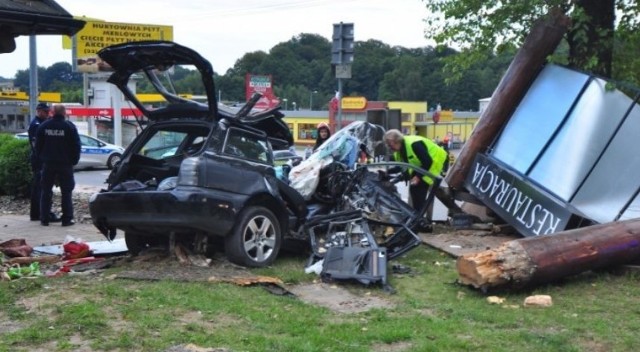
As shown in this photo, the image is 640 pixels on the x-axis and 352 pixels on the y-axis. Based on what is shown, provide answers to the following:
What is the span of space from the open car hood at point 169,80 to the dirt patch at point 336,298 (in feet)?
6.82

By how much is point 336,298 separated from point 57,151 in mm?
5952

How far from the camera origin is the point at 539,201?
8.94m

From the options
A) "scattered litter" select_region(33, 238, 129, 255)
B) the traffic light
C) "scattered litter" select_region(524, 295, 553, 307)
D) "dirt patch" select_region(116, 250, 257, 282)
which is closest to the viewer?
"scattered litter" select_region(524, 295, 553, 307)

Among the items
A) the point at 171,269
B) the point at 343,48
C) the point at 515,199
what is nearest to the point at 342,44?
the point at 343,48

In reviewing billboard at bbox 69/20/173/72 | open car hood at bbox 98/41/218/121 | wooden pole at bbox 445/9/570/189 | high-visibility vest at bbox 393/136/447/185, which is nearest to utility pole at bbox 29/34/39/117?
open car hood at bbox 98/41/218/121

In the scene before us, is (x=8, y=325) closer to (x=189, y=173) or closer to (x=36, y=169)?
(x=189, y=173)

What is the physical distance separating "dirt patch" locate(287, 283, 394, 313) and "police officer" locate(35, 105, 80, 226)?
210 inches

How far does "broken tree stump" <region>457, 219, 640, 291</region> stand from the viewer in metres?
6.41

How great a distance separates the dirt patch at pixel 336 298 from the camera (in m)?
6.16

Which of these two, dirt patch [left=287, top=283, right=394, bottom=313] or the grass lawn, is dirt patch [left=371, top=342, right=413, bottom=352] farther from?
dirt patch [left=287, top=283, right=394, bottom=313]

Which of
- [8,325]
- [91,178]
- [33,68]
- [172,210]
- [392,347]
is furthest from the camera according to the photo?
[91,178]

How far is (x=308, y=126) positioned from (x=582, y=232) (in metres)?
57.6

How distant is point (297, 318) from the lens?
5617 millimetres

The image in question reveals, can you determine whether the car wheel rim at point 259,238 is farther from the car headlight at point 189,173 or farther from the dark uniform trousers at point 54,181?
the dark uniform trousers at point 54,181
